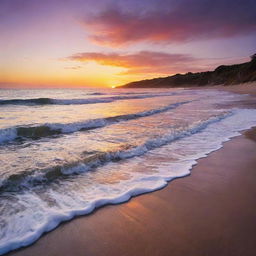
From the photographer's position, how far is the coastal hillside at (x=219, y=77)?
207 ft

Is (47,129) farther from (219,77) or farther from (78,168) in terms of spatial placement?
(219,77)

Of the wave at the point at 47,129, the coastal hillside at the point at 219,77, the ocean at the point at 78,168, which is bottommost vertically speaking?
the ocean at the point at 78,168

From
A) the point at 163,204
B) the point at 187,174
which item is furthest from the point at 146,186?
the point at 187,174

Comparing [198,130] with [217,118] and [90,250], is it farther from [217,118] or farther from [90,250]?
[90,250]

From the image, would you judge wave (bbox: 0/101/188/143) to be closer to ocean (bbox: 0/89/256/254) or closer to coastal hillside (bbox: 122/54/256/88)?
ocean (bbox: 0/89/256/254)

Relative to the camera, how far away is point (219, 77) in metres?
89.6

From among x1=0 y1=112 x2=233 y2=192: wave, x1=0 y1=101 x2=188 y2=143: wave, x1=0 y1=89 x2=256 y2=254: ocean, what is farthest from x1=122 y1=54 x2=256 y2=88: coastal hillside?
x1=0 y1=112 x2=233 y2=192: wave

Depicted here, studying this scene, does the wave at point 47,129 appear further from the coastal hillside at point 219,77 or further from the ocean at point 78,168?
the coastal hillside at point 219,77

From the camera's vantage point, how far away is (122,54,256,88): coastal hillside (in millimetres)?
63188

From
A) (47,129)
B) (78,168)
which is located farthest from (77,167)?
(47,129)

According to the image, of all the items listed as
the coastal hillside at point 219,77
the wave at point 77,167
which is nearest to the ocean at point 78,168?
the wave at point 77,167

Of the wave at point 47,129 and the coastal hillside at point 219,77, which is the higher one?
the coastal hillside at point 219,77

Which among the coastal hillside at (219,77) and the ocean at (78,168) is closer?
the ocean at (78,168)

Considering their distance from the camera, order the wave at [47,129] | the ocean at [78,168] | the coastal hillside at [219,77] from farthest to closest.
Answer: the coastal hillside at [219,77] → the wave at [47,129] → the ocean at [78,168]
